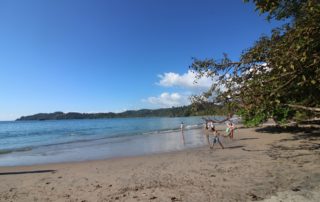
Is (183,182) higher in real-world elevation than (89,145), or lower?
higher

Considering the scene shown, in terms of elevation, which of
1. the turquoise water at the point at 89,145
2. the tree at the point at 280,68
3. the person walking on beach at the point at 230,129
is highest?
the tree at the point at 280,68

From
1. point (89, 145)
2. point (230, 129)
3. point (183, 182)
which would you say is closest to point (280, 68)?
point (183, 182)

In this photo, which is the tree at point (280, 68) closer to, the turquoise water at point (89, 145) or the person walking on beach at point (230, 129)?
the turquoise water at point (89, 145)

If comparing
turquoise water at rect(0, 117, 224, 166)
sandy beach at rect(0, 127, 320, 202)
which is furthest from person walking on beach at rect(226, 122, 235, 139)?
sandy beach at rect(0, 127, 320, 202)

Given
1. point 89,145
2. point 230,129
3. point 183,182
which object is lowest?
point 89,145

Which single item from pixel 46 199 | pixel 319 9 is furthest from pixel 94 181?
pixel 319 9

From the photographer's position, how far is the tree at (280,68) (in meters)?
5.77

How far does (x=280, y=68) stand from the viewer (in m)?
6.21

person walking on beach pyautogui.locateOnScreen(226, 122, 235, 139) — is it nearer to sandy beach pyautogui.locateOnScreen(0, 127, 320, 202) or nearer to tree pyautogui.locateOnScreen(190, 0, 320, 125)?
sandy beach pyautogui.locateOnScreen(0, 127, 320, 202)

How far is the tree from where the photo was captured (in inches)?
227

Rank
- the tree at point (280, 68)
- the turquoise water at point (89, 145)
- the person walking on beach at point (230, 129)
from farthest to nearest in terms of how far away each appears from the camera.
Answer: the person walking on beach at point (230, 129)
the turquoise water at point (89, 145)
the tree at point (280, 68)

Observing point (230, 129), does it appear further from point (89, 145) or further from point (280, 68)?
point (280, 68)

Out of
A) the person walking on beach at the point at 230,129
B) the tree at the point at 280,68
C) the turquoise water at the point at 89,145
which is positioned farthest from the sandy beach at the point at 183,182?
the person walking on beach at the point at 230,129

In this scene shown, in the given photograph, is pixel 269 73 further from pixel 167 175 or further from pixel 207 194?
pixel 167 175
